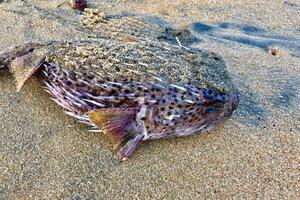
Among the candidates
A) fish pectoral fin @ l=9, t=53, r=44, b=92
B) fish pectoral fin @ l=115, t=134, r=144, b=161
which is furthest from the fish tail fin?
fish pectoral fin @ l=115, t=134, r=144, b=161

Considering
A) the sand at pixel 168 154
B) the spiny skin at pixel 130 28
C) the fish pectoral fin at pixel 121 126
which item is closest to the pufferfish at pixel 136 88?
the fish pectoral fin at pixel 121 126

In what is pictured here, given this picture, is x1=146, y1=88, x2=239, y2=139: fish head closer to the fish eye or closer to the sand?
the fish eye

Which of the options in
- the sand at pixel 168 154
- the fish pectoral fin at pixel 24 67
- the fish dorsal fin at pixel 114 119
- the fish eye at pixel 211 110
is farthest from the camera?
the fish pectoral fin at pixel 24 67

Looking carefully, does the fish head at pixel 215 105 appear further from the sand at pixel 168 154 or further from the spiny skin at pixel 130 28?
the spiny skin at pixel 130 28

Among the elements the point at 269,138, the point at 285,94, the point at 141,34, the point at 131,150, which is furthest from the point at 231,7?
the point at 131,150

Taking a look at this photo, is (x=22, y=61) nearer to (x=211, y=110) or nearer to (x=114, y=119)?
(x=114, y=119)

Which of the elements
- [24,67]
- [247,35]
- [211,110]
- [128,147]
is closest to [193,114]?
[211,110]
